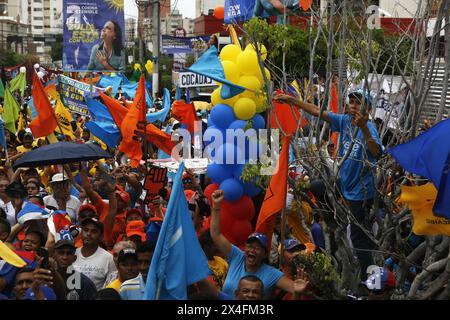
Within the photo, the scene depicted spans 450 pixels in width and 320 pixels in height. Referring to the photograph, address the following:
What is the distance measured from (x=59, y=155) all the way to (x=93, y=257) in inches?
83.0

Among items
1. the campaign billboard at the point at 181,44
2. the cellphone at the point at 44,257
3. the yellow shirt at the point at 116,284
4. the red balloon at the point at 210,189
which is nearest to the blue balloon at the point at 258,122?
the red balloon at the point at 210,189

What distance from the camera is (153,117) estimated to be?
1427 cm

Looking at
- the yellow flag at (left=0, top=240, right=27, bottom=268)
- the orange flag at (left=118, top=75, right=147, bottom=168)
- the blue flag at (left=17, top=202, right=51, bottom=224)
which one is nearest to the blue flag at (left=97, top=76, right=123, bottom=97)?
the orange flag at (left=118, top=75, right=147, bottom=168)

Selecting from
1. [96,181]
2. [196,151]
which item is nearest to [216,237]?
[96,181]

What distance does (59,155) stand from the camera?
8.97 meters

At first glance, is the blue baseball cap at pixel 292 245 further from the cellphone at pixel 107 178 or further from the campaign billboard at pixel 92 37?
the campaign billboard at pixel 92 37

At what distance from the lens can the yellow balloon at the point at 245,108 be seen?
8.96 m

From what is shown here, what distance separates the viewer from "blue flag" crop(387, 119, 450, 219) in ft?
18.1

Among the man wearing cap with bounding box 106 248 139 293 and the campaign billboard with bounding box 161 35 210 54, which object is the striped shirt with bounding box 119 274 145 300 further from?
the campaign billboard with bounding box 161 35 210 54

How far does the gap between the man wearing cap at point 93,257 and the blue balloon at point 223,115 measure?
2.30 m

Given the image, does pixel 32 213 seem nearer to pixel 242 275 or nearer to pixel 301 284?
pixel 242 275

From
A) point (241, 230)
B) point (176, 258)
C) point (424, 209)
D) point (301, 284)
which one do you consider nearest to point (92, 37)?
point (241, 230)
